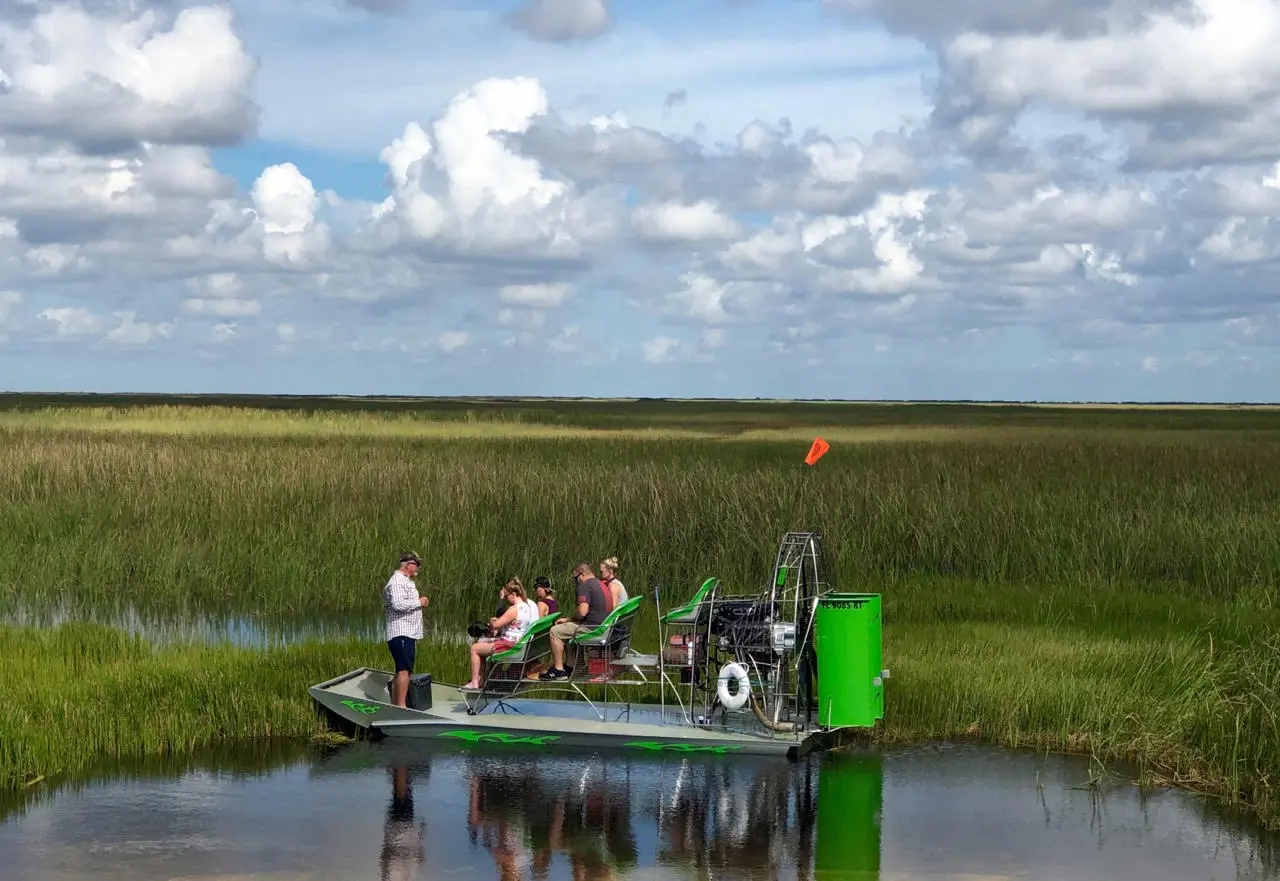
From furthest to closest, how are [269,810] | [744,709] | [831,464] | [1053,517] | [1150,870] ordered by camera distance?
[831,464]
[1053,517]
[744,709]
[269,810]
[1150,870]

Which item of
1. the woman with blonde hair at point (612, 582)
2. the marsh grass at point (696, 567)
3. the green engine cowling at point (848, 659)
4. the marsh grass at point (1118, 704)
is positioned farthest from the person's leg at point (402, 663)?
the marsh grass at point (1118, 704)

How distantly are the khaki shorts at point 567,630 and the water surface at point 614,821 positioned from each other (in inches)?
43.0

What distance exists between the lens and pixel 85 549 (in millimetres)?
25141

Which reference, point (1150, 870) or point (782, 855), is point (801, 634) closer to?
point (782, 855)

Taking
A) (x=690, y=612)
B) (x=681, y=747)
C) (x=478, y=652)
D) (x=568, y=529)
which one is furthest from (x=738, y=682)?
(x=568, y=529)

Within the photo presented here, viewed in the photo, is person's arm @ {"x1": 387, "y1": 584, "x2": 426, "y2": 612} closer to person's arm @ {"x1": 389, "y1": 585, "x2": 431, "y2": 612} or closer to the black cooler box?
person's arm @ {"x1": 389, "y1": 585, "x2": 431, "y2": 612}

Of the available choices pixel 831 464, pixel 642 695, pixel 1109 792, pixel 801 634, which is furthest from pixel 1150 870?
pixel 831 464

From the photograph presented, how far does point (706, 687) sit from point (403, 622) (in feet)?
9.79

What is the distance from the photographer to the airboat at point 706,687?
40.1 feet

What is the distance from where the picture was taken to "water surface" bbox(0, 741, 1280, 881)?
9711 mm

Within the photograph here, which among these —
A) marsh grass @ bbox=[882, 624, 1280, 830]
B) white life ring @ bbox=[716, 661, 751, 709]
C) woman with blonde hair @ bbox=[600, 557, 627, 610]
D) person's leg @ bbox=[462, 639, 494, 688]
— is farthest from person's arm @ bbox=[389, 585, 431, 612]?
marsh grass @ bbox=[882, 624, 1280, 830]

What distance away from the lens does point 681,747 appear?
12398mm

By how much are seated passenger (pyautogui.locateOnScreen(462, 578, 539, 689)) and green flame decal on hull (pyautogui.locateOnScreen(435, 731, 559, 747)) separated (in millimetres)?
797

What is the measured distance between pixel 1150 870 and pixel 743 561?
15.1m
